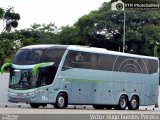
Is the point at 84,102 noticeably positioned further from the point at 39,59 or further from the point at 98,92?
the point at 39,59

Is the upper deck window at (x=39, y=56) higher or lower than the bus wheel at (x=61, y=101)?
higher

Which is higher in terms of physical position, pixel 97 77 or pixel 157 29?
pixel 157 29

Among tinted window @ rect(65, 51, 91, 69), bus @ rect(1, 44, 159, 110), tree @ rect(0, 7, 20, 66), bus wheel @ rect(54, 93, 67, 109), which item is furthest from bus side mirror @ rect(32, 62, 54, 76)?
tree @ rect(0, 7, 20, 66)

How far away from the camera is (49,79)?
25.4 meters

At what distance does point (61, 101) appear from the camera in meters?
25.9

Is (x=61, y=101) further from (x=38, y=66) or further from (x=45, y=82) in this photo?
(x=38, y=66)

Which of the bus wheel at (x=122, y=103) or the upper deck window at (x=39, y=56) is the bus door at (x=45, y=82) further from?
the bus wheel at (x=122, y=103)

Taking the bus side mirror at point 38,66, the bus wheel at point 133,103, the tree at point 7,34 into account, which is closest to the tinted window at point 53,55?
the bus side mirror at point 38,66

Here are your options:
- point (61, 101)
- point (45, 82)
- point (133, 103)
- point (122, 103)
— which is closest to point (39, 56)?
point (45, 82)

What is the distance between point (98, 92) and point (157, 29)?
3840 centimetres

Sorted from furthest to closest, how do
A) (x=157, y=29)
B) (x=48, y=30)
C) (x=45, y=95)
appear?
(x=48, y=30) < (x=157, y=29) < (x=45, y=95)

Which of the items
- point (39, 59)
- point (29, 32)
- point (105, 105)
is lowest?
point (105, 105)

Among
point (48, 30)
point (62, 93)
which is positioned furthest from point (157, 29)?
point (62, 93)

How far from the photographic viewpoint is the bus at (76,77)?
83.0 feet
